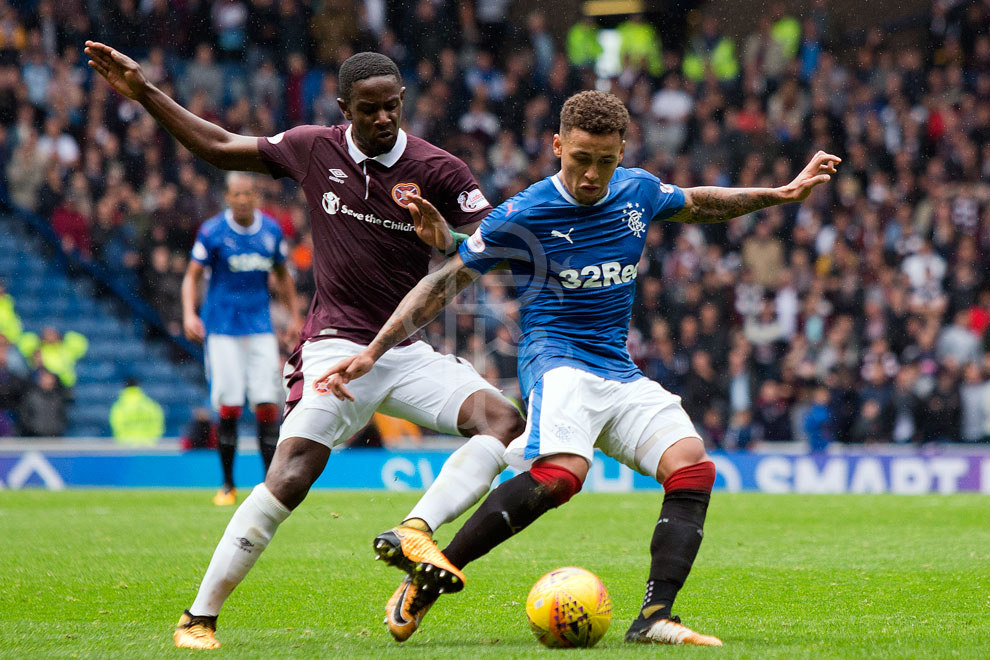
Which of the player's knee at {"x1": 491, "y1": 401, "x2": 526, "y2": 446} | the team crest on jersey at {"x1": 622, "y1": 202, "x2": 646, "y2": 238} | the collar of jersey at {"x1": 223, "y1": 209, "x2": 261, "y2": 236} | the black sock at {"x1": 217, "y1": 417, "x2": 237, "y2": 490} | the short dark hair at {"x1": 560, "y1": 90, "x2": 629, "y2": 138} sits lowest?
the black sock at {"x1": 217, "y1": 417, "x2": 237, "y2": 490}

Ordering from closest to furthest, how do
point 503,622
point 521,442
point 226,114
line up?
point 521,442, point 503,622, point 226,114

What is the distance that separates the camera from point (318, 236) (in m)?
5.64

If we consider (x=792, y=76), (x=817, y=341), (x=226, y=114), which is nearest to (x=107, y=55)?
(x=817, y=341)

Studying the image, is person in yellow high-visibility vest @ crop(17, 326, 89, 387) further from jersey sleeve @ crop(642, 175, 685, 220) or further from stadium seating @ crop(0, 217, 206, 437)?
jersey sleeve @ crop(642, 175, 685, 220)

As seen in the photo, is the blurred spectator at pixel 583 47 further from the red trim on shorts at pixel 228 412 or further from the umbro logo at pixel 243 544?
the umbro logo at pixel 243 544

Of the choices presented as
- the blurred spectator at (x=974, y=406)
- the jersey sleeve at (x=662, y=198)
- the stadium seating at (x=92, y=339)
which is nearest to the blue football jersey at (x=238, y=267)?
the jersey sleeve at (x=662, y=198)

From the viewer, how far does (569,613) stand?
4660 mm

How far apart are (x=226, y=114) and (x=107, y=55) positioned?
14938 mm

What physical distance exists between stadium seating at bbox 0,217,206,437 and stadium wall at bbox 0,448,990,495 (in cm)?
248

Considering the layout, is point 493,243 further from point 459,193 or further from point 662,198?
point 662,198

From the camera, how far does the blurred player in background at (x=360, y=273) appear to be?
513 centimetres

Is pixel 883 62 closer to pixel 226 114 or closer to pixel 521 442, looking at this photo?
pixel 226 114

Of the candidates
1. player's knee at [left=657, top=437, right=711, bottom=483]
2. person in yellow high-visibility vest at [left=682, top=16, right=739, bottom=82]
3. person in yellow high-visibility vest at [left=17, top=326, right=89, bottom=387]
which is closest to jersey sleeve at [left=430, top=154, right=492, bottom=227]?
player's knee at [left=657, top=437, right=711, bottom=483]

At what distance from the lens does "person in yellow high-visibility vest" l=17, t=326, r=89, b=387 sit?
16.9m
